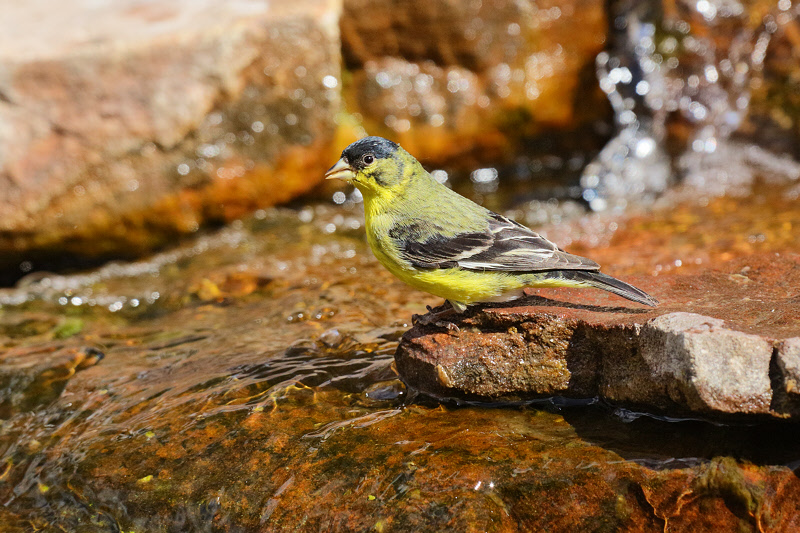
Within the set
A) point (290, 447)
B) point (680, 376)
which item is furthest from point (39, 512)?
point (680, 376)

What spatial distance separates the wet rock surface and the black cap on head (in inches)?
44.6

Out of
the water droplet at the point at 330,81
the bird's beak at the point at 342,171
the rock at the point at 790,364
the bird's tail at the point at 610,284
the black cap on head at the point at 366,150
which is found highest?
the water droplet at the point at 330,81

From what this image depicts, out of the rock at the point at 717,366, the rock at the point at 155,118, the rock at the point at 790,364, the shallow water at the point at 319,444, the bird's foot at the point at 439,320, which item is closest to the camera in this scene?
the rock at the point at 790,364

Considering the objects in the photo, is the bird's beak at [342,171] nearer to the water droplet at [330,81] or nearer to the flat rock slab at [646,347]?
the flat rock slab at [646,347]

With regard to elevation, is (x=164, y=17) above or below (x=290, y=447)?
above

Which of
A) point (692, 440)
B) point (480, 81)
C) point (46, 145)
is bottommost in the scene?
point (692, 440)

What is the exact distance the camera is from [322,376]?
171 inches

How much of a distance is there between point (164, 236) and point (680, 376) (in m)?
6.22

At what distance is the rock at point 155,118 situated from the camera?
23.2 feet

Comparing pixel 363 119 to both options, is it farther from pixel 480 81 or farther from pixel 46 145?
pixel 46 145

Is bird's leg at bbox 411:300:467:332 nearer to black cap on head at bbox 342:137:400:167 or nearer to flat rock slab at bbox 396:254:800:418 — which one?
flat rock slab at bbox 396:254:800:418

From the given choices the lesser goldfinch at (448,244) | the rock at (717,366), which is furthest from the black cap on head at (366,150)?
the rock at (717,366)

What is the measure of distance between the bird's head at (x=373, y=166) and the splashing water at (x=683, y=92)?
4.48 meters

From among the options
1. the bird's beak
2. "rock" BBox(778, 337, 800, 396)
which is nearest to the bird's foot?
the bird's beak
